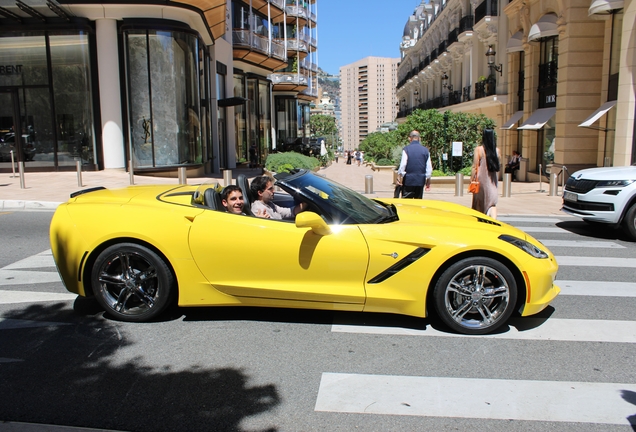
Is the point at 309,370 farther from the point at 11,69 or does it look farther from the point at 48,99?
the point at 11,69

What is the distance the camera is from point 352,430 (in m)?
3.16

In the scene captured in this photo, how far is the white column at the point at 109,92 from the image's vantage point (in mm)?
19969

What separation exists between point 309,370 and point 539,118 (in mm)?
22759

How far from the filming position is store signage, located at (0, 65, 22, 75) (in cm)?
2067

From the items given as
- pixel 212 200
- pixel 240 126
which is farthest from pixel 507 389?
pixel 240 126

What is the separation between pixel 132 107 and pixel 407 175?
1351cm

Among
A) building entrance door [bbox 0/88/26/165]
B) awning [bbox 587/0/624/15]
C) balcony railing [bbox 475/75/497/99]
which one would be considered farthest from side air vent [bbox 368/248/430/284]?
balcony railing [bbox 475/75/497/99]

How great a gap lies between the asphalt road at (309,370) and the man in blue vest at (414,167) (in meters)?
4.44

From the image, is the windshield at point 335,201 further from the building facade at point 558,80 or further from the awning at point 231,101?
the awning at point 231,101

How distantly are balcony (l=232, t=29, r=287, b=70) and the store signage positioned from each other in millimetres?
12992

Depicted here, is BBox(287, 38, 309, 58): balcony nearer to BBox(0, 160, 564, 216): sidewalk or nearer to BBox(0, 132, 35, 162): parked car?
BBox(0, 160, 564, 216): sidewalk

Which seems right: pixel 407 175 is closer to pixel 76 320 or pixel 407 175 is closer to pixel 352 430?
pixel 76 320

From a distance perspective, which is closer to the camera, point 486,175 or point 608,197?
point 486,175

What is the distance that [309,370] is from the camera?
3949 mm
